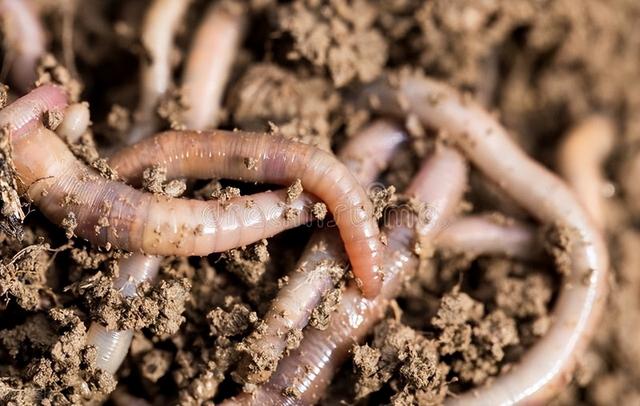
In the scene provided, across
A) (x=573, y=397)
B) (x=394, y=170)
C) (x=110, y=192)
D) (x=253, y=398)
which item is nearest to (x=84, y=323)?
(x=110, y=192)

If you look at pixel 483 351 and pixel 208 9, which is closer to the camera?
pixel 483 351

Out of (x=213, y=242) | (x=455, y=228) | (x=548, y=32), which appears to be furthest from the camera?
(x=548, y=32)

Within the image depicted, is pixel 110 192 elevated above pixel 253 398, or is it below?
above

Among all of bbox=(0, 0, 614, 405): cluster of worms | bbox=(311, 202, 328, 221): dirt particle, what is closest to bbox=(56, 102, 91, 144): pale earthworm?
bbox=(0, 0, 614, 405): cluster of worms

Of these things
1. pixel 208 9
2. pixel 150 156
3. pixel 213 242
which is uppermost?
pixel 208 9

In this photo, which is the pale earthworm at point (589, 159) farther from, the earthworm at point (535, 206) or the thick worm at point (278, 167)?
the thick worm at point (278, 167)

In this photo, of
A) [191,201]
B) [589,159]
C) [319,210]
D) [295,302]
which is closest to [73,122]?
[191,201]

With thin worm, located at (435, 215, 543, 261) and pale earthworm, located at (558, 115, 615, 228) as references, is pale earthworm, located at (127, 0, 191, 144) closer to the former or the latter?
thin worm, located at (435, 215, 543, 261)

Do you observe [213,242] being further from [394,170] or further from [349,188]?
[394,170]
